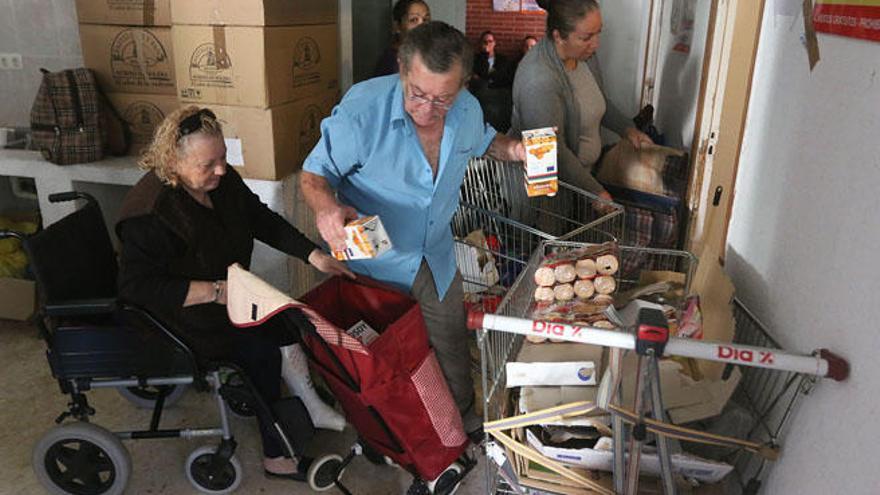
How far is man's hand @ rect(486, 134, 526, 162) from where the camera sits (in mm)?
2246

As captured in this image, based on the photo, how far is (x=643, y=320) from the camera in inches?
44.3

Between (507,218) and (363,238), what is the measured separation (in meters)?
0.91

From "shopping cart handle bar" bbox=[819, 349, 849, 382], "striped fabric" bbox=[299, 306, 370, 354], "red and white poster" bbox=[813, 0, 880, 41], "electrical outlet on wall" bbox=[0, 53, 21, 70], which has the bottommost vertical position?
"striped fabric" bbox=[299, 306, 370, 354]

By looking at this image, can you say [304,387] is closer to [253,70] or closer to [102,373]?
[102,373]

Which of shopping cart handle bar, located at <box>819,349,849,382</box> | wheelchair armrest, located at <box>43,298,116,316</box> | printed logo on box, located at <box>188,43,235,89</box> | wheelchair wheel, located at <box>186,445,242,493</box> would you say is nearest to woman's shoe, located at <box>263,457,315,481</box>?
wheelchair wheel, located at <box>186,445,242,493</box>

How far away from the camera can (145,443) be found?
8.41ft

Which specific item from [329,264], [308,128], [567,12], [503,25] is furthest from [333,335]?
[503,25]

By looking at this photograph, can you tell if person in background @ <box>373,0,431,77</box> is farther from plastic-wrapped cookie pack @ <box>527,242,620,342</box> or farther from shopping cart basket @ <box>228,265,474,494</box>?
plastic-wrapped cookie pack @ <box>527,242,620,342</box>

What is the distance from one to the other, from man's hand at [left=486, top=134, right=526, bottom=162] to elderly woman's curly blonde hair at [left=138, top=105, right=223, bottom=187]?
0.89 m

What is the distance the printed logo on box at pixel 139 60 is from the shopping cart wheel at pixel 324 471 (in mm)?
1955

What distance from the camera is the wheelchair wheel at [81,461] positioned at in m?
2.15

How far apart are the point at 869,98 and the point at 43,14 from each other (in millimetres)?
3885

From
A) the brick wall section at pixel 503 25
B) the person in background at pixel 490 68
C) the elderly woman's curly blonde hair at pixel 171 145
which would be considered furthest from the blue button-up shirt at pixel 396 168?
the brick wall section at pixel 503 25

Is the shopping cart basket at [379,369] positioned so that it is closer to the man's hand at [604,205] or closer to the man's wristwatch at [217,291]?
the man's wristwatch at [217,291]
